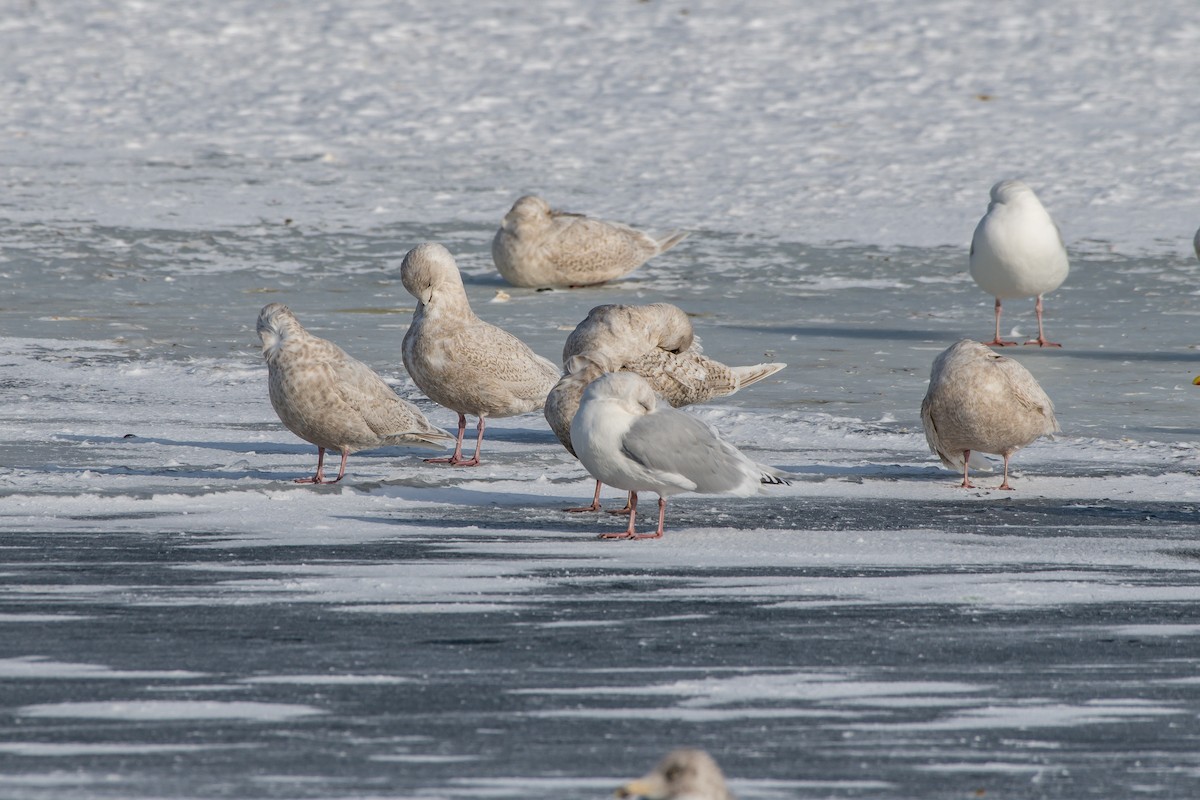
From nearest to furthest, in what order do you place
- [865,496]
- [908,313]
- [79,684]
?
[79,684] < [865,496] < [908,313]

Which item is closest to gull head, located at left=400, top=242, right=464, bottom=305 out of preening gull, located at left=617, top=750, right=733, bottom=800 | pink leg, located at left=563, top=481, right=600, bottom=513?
pink leg, located at left=563, top=481, right=600, bottom=513

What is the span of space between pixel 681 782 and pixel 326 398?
4978 millimetres

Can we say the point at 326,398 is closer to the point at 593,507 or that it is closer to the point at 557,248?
the point at 593,507

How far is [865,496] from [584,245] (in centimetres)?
738

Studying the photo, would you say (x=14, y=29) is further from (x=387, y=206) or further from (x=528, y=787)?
(x=528, y=787)

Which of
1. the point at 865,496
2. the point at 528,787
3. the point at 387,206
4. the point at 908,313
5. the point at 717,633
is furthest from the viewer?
the point at 387,206

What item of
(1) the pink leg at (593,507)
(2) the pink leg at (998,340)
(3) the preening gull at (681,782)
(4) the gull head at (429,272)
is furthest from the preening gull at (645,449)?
(2) the pink leg at (998,340)

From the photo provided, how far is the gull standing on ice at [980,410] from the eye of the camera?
7.95m

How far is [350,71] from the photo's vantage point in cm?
2394

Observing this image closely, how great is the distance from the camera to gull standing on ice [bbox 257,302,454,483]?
8055mm

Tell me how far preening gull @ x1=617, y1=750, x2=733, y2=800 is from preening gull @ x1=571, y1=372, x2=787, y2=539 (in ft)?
11.9

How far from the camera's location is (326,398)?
8.03 metres

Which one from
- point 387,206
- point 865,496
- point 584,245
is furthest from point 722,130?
point 865,496

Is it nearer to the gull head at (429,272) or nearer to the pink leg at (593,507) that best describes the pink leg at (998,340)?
the gull head at (429,272)
